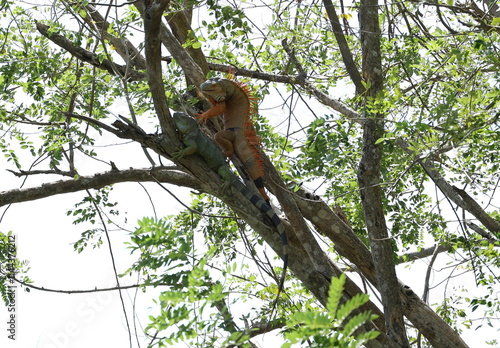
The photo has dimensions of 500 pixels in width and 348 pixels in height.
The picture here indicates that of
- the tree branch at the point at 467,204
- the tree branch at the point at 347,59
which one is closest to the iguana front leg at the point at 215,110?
the tree branch at the point at 347,59

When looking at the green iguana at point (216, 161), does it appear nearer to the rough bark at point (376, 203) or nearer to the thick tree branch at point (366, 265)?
the thick tree branch at point (366, 265)

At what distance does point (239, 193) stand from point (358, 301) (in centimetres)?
Result: 272

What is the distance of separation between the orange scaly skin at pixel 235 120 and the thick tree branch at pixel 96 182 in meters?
0.56

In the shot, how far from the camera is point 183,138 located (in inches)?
184

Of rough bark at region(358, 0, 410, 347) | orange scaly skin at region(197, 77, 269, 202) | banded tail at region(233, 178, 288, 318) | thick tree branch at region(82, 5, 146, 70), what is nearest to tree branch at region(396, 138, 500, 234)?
rough bark at region(358, 0, 410, 347)

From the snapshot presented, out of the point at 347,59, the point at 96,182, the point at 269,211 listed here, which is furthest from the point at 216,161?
the point at 347,59

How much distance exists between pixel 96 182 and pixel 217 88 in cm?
161

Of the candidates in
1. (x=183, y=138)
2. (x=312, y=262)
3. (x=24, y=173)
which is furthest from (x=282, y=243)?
(x=24, y=173)

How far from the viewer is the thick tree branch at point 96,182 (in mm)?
6082

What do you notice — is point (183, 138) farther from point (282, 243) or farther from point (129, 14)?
point (129, 14)

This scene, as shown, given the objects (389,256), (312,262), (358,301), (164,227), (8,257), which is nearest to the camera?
Result: (358,301)

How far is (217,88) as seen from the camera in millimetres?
5828

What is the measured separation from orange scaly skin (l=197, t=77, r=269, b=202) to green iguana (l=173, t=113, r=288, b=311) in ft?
1.78

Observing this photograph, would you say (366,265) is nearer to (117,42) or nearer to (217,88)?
(217,88)
